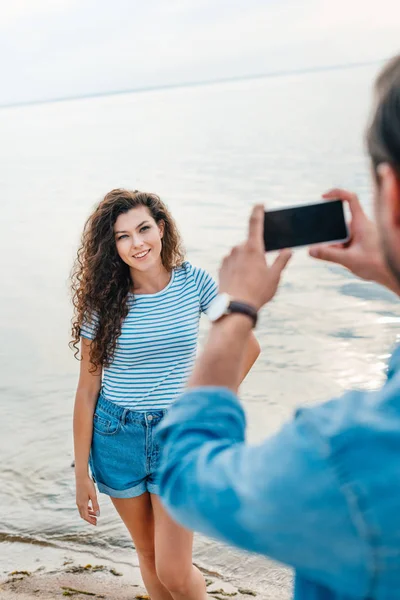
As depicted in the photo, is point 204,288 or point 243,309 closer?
point 243,309

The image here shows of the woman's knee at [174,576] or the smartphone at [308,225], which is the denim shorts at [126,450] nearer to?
the woman's knee at [174,576]

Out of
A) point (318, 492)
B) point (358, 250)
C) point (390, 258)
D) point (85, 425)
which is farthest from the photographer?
point (85, 425)

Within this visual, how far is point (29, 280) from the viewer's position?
12852mm

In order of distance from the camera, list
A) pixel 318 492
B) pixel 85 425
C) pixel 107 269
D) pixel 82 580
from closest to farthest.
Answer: pixel 318 492
pixel 85 425
pixel 107 269
pixel 82 580

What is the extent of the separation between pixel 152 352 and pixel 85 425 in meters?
0.45

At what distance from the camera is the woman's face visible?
358 cm

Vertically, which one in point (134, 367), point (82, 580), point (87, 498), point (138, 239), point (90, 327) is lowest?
point (82, 580)

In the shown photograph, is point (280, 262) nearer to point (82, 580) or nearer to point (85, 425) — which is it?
point (85, 425)

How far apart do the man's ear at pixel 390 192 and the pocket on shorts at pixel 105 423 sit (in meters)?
2.51

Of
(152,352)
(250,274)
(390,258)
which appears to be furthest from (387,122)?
(152,352)

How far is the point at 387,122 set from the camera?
37.7 inches

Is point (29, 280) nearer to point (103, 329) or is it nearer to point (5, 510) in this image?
point (5, 510)

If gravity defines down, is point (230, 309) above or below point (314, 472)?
above

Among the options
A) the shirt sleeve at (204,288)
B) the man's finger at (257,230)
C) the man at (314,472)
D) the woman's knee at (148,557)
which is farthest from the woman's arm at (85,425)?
the man at (314,472)
